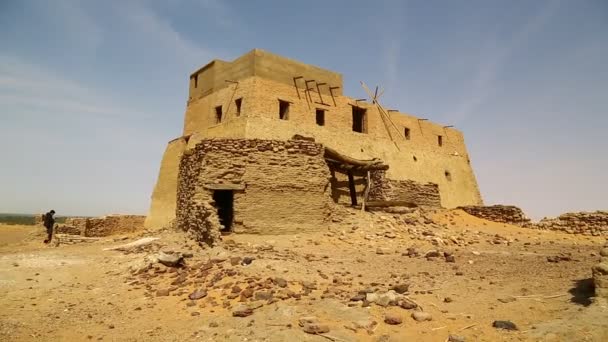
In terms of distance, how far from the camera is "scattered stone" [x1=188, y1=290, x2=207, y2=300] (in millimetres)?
6762

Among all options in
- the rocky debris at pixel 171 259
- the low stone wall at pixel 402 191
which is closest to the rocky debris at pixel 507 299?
the rocky debris at pixel 171 259

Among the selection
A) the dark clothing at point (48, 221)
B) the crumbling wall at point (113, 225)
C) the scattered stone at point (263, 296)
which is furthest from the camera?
the crumbling wall at point (113, 225)

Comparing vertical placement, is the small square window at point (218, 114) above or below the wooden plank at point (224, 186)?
above

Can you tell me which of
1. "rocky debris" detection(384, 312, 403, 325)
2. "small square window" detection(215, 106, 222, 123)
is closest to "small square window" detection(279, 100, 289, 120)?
"small square window" detection(215, 106, 222, 123)

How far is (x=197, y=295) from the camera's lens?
6793 millimetres

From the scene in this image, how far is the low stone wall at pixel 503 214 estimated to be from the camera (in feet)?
56.2

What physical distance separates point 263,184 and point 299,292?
5.31 metres

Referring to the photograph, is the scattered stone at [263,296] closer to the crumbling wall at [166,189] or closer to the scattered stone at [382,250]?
the scattered stone at [382,250]

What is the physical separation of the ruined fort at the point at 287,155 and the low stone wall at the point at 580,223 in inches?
183

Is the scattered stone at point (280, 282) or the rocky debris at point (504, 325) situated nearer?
the rocky debris at point (504, 325)

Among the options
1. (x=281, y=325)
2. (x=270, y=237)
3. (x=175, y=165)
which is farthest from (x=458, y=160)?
(x=281, y=325)

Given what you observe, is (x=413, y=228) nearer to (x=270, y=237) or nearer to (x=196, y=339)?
(x=270, y=237)

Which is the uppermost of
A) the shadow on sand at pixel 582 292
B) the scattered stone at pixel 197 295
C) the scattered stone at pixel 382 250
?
the scattered stone at pixel 382 250

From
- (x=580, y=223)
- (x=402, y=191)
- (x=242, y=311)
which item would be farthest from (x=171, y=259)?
(x=580, y=223)
